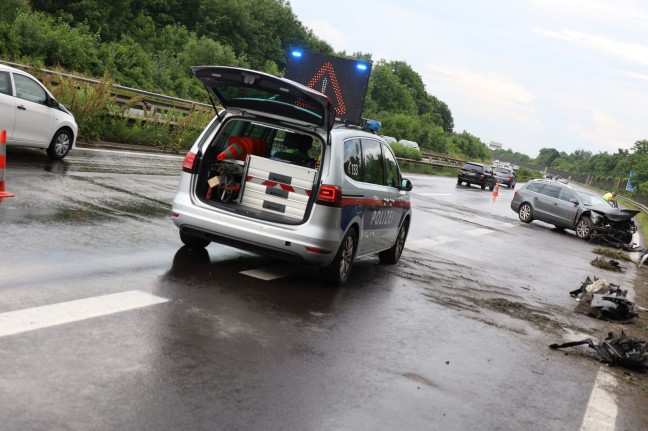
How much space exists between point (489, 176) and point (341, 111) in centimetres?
3332

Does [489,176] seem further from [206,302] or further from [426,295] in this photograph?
[206,302]

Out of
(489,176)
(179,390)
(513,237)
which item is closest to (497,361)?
(179,390)

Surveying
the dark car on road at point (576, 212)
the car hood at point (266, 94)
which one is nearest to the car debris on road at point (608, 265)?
the dark car on road at point (576, 212)

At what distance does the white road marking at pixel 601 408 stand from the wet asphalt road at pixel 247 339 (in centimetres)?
2

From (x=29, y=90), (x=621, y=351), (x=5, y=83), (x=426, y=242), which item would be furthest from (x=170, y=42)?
(x=621, y=351)

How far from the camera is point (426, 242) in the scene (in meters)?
16.4

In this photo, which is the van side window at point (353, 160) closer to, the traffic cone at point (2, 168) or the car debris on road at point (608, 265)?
the traffic cone at point (2, 168)

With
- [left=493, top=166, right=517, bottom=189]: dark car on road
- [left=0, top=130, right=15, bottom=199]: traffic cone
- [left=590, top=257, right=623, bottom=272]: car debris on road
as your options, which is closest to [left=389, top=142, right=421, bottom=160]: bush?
[left=493, top=166, right=517, bottom=189]: dark car on road

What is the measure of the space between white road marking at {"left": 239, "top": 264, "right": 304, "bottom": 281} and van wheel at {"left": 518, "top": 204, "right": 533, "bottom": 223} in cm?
1957

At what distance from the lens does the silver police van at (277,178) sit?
29.1 ft

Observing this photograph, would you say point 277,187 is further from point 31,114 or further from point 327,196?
point 31,114

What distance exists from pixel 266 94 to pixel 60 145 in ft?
28.1

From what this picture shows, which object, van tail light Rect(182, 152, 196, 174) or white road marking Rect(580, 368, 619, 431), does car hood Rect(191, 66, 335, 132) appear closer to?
van tail light Rect(182, 152, 196, 174)

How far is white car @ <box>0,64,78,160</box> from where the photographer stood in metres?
15.0
